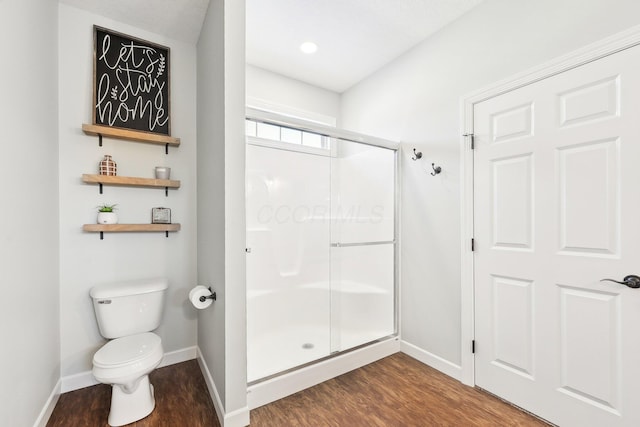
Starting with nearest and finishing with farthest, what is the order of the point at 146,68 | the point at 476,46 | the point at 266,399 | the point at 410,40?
1. the point at 266,399
2. the point at 476,46
3. the point at 146,68
4. the point at 410,40

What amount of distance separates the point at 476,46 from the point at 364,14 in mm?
861

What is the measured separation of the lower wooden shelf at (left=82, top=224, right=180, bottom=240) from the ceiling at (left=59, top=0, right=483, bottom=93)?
1542 mm

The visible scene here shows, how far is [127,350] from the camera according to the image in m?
1.77

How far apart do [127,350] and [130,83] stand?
1.90 meters

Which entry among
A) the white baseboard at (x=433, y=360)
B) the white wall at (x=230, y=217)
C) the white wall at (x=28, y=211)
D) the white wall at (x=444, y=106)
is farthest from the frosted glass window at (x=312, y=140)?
the white baseboard at (x=433, y=360)

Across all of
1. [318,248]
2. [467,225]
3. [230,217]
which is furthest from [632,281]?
[230,217]

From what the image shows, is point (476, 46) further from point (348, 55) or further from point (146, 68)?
point (146, 68)

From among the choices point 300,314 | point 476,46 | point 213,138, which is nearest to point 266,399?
point 300,314

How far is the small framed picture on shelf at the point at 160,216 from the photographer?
2277mm

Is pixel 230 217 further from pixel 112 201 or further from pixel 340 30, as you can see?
pixel 340 30

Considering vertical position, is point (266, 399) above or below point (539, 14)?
below

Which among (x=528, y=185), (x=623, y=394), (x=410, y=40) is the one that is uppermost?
(x=410, y=40)

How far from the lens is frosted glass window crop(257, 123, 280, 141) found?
213cm

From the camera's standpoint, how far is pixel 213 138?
1924mm
